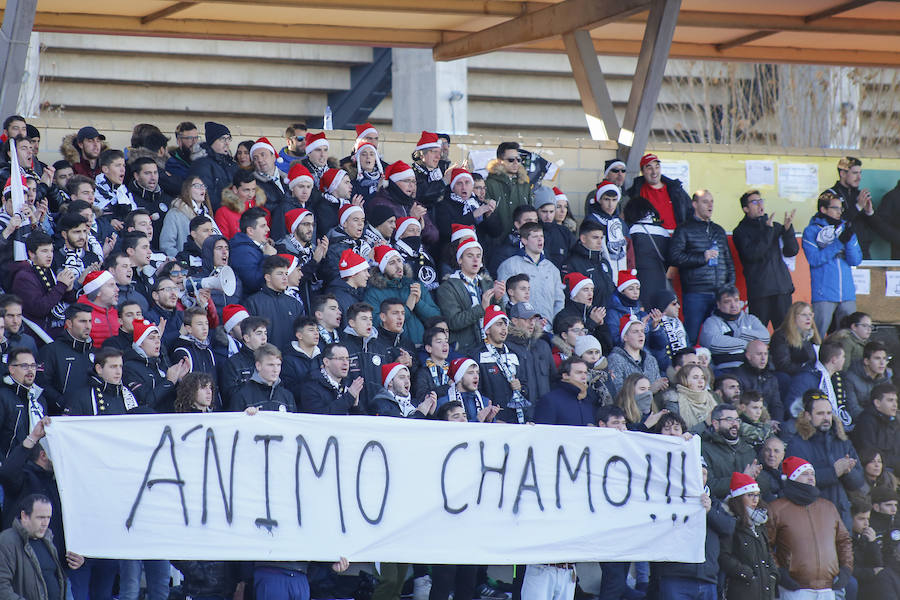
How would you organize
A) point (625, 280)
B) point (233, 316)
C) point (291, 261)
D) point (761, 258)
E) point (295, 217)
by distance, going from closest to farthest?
1. point (233, 316)
2. point (291, 261)
3. point (295, 217)
4. point (625, 280)
5. point (761, 258)

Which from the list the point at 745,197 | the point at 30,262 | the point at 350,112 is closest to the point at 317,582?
the point at 30,262

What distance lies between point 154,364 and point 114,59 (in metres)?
16.3

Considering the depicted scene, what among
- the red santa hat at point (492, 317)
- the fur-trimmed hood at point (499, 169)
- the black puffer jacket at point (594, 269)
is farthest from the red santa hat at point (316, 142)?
the black puffer jacket at point (594, 269)

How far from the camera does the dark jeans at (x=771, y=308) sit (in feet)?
46.4

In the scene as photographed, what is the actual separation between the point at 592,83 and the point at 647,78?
93cm

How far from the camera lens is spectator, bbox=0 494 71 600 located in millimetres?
8398

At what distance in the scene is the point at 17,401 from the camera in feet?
30.0

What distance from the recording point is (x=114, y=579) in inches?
378

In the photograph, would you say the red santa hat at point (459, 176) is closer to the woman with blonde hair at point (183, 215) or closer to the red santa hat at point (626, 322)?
the red santa hat at point (626, 322)

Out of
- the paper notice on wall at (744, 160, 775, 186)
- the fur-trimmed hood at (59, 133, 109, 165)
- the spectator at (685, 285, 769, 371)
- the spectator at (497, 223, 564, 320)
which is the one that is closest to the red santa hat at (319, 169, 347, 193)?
the spectator at (497, 223, 564, 320)

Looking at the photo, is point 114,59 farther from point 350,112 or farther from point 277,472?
point 277,472

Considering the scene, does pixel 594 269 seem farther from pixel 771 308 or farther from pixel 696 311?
pixel 771 308

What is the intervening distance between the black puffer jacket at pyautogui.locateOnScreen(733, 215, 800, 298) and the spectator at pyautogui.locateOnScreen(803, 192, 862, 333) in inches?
15.5

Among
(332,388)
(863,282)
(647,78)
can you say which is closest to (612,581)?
(332,388)
